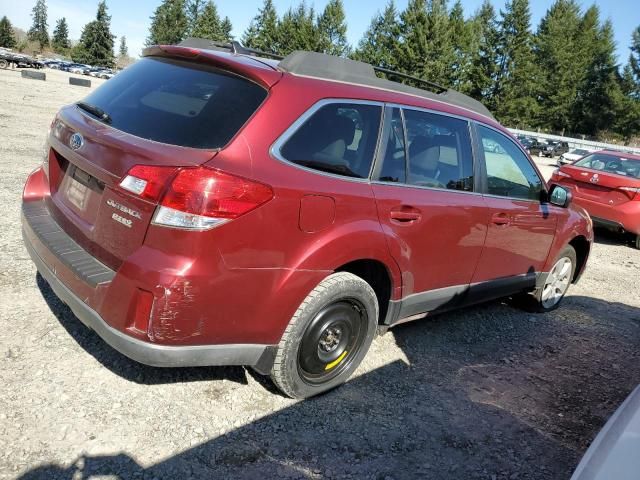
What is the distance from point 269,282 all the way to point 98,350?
4.58ft

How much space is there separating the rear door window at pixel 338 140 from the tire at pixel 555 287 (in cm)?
292

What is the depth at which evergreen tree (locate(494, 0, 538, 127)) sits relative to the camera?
219 ft

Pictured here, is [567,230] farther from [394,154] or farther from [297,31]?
[297,31]

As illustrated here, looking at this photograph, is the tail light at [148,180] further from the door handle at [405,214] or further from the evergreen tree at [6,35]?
the evergreen tree at [6,35]

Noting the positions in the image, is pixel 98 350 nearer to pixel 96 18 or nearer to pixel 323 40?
pixel 323 40

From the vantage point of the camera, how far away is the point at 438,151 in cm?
382

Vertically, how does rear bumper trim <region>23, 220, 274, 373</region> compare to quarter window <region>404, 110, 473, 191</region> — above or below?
below

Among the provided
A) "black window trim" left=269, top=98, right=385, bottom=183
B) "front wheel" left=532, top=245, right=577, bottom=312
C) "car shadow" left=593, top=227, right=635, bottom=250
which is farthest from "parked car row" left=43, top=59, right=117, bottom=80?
"black window trim" left=269, top=98, right=385, bottom=183

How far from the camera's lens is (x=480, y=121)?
4.22 m

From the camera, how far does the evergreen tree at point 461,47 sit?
218 feet

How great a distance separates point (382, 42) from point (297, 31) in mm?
11136

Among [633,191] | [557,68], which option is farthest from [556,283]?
[557,68]

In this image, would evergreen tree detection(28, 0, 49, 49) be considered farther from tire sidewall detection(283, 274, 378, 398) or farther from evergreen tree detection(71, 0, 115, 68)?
tire sidewall detection(283, 274, 378, 398)

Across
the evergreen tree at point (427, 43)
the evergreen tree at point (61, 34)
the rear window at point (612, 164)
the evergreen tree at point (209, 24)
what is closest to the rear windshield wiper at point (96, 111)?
the rear window at point (612, 164)
